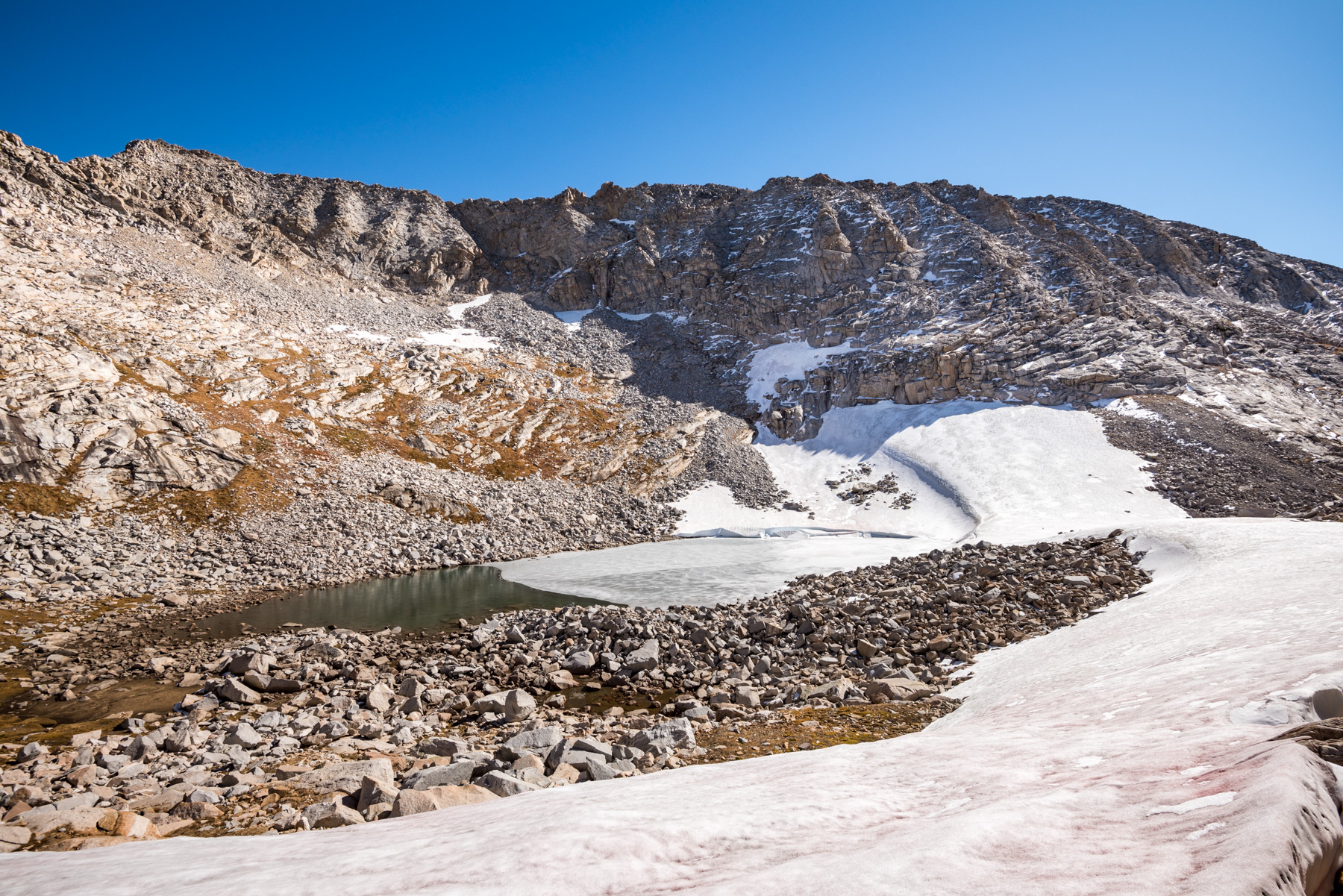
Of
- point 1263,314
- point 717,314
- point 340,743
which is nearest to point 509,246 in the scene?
point 717,314

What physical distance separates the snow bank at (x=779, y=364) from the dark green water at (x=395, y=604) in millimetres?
42638

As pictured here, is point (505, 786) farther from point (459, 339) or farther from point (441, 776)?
point (459, 339)

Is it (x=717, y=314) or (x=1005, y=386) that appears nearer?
(x=1005, y=386)

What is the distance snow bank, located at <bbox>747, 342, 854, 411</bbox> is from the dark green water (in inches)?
1679

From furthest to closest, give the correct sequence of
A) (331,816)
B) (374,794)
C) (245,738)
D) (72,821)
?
1. (245,738)
2. (72,821)
3. (374,794)
4. (331,816)

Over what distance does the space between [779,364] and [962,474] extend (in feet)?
97.2

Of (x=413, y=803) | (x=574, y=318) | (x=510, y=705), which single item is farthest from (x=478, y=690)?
(x=574, y=318)

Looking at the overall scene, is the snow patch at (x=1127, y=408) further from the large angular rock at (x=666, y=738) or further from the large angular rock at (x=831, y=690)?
the large angular rock at (x=666, y=738)

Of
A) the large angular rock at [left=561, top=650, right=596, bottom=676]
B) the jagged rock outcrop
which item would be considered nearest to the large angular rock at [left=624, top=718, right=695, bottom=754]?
the large angular rock at [left=561, top=650, right=596, bottom=676]

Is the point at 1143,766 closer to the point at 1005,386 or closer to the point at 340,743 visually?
the point at 340,743

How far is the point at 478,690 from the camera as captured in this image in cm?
1284

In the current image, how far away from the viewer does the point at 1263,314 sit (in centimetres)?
6819

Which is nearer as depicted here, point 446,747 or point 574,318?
point 446,747

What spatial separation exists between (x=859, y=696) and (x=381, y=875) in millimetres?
9379
